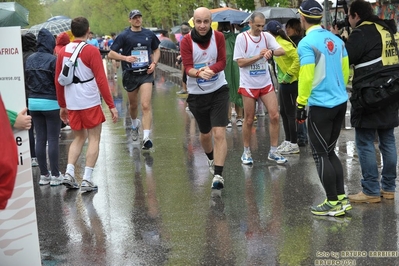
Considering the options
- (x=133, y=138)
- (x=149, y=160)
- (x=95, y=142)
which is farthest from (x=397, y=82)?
(x=133, y=138)

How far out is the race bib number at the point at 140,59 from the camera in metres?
11.0

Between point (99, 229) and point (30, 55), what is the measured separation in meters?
2.74

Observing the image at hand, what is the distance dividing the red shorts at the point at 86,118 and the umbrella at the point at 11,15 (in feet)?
3.72

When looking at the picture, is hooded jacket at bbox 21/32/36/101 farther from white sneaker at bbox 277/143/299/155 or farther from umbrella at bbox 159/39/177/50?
umbrella at bbox 159/39/177/50

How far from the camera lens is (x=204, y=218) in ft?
22.3

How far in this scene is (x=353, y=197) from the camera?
279 inches

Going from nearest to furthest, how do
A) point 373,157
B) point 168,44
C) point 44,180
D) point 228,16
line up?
point 373,157, point 44,180, point 228,16, point 168,44

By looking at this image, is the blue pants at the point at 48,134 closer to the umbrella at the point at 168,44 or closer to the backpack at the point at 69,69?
the backpack at the point at 69,69

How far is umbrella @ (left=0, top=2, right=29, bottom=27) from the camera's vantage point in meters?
7.13

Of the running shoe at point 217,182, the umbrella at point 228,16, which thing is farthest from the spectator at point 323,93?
the umbrella at point 228,16

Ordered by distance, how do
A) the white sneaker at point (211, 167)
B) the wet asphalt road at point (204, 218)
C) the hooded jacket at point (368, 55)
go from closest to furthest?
1. the wet asphalt road at point (204, 218)
2. the hooded jacket at point (368, 55)
3. the white sneaker at point (211, 167)

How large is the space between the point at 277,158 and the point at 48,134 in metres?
2.86

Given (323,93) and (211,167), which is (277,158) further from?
(323,93)

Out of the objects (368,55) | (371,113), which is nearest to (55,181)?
(371,113)
